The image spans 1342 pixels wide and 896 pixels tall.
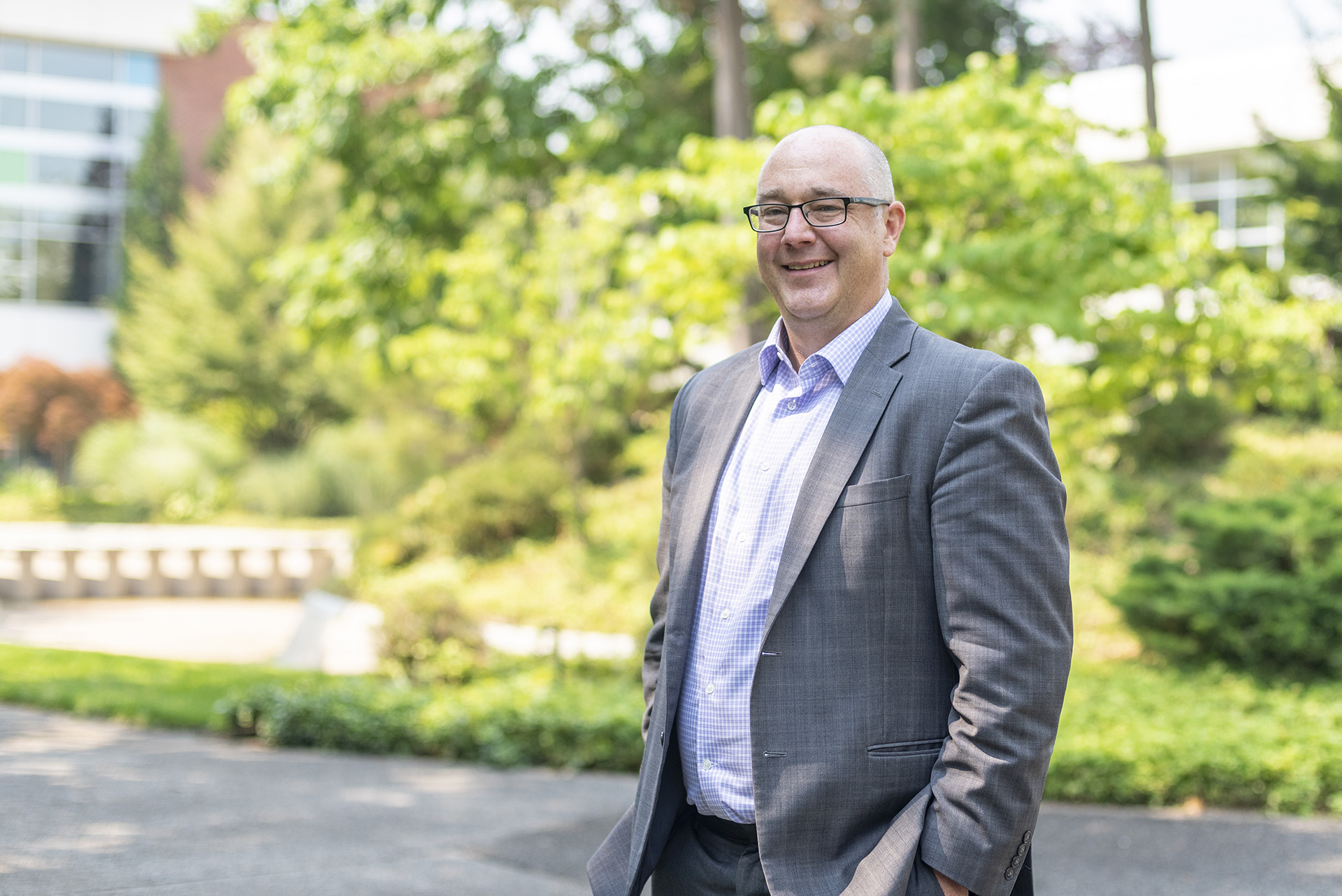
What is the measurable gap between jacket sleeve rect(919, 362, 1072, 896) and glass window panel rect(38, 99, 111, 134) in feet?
144

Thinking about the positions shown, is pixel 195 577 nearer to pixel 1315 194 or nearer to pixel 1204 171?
pixel 1315 194

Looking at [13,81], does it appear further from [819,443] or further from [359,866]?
[819,443]

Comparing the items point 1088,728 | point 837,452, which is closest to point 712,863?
point 837,452

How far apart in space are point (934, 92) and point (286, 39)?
692 centimetres

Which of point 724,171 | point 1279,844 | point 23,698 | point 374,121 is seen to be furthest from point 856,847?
point 374,121

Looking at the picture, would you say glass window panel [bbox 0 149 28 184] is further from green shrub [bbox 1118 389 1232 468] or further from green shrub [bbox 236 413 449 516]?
green shrub [bbox 1118 389 1232 468]

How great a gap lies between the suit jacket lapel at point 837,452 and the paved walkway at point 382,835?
10.5 feet

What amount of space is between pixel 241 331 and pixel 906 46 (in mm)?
20082

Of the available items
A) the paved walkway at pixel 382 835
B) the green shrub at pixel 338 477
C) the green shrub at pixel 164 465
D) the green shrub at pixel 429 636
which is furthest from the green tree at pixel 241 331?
the paved walkway at pixel 382 835

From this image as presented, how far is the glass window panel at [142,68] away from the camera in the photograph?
3991 centimetres

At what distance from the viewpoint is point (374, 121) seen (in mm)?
11586

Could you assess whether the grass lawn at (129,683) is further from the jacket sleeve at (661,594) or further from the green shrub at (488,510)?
the jacket sleeve at (661,594)

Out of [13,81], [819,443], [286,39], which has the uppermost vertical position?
[13,81]

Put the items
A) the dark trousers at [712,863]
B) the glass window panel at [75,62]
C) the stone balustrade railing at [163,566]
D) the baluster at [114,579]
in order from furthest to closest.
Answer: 1. the glass window panel at [75,62]
2. the baluster at [114,579]
3. the stone balustrade railing at [163,566]
4. the dark trousers at [712,863]
